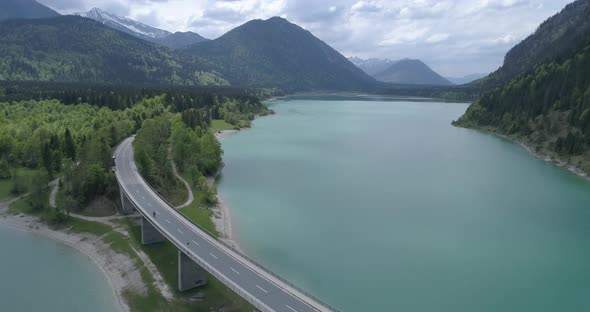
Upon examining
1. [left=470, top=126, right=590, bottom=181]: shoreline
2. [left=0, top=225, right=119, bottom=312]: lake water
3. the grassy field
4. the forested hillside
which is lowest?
[left=0, top=225, right=119, bottom=312]: lake water

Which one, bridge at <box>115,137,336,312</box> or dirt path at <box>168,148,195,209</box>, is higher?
bridge at <box>115,137,336,312</box>

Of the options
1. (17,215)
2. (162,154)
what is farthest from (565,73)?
(17,215)

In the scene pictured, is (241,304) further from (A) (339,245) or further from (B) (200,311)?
(A) (339,245)

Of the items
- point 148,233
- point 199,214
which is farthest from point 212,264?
point 199,214

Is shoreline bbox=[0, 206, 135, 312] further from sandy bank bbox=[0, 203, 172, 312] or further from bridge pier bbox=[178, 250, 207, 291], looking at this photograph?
bridge pier bbox=[178, 250, 207, 291]

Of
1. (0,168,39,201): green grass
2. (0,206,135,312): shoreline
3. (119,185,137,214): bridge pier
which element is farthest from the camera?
(0,168,39,201): green grass

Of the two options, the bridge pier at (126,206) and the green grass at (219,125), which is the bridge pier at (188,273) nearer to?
the bridge pier at (126,206)

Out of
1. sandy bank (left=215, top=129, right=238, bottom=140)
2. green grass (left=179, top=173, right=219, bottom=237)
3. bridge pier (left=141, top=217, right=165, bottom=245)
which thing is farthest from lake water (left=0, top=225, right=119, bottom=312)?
sandy bank (left=215, top=129, right=238, bottom=140)
